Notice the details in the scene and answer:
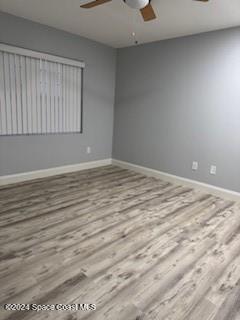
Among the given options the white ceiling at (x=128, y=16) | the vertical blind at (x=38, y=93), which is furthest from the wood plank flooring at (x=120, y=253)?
the white ceiling at (x=128, y=16)

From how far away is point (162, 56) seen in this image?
427cm

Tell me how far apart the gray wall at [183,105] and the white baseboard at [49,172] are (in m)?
0.55

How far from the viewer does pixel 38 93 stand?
392cm

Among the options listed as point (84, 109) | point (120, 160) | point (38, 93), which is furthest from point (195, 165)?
point (38, 93)

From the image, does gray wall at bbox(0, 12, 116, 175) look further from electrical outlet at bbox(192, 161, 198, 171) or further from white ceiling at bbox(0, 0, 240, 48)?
electrical outlet at bbox(192, 161, 198, 171)

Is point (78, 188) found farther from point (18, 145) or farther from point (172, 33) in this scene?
point (172, 33)

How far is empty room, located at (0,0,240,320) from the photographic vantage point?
5.87 feet

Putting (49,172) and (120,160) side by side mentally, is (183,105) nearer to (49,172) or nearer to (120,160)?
(120,160)

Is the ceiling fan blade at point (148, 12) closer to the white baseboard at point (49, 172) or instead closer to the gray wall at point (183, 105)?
the gray wall at point (183, 105)

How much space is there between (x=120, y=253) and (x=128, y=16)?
9.69 feet

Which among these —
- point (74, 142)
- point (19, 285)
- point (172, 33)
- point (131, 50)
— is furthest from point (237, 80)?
point (19, 285)

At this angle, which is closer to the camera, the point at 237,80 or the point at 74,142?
the point at 237,80

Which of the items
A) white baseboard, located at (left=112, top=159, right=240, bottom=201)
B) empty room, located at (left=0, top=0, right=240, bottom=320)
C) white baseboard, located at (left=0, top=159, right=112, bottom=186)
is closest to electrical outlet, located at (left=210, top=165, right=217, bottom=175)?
empty room, located at (left=0, top=0, right=240, bottom=320)

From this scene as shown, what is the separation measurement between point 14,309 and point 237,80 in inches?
145
